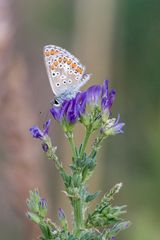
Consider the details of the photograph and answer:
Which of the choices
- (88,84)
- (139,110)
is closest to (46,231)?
(88,84)

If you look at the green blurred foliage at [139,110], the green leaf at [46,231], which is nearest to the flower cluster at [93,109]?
the green leaf at [46,231]

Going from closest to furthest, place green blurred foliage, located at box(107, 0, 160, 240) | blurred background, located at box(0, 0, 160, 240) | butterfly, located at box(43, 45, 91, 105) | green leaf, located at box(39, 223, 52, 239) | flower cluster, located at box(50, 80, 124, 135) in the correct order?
green leaf, located at box(39, 223, 52, 239) < flower cluster, located at box(50, 80, 124, 135) < butterfly, located at box(43, 45, 91, 105) < blurred background, located at box(0, 0, 160, 240) < green blurred foliage, located at box(107, 0, 160, 240)

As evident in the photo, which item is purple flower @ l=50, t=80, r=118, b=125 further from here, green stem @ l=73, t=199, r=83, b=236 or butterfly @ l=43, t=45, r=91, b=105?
green stem @ l=73, t=199, r=83, b=236

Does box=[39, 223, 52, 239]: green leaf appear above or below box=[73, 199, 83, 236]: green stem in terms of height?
below

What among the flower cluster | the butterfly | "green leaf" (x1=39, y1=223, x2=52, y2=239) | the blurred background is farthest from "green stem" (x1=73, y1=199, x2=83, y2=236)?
the blurred background

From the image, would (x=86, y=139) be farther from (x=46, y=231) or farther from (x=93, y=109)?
(x=46, y=231)

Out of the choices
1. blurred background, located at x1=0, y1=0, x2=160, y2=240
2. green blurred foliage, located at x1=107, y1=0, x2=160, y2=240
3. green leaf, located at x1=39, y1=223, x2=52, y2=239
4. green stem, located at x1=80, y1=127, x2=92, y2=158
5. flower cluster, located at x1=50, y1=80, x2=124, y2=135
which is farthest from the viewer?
green blurred foliage, located at x1=107, y1=0, x2=160, y2=240

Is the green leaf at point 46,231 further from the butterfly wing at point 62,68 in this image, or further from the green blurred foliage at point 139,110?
the green blurred foliage at point 139,110
